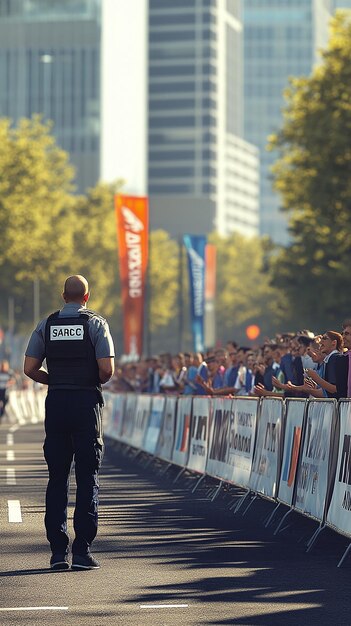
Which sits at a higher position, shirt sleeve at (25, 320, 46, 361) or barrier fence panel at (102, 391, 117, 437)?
shirt sleeve at (25, 320, 46, 361)

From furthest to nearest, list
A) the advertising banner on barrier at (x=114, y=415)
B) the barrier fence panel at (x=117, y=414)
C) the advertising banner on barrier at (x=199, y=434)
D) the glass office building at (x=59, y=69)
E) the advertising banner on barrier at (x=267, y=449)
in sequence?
the glass office building at (x=59, y=69) < the advertising banner on barrier at (x=114, y=415) < the barrier fence panel at (x=117, y=414) < the advertising banner on barrier at (x=199, y=434) < the advertising banner on barrier at (x=267, y=449)

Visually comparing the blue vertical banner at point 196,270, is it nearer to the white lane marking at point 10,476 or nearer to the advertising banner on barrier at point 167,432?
the advertising banner on barrier at point 167,432

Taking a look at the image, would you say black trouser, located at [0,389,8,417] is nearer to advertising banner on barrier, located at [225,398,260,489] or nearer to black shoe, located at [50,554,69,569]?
advertising banner on barrier, located at [225,398,260,489]

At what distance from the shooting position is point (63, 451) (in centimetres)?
1239

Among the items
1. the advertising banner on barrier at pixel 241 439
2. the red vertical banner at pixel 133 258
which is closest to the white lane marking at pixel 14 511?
the advertising banner on barrier at pixel 241 439

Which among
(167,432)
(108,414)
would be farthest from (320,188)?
(167,432)

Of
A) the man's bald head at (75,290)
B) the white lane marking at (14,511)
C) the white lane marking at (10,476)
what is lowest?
the white lane marking at (10,476)

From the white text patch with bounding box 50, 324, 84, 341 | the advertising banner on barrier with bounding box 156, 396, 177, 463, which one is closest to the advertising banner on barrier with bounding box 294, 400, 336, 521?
the white text patch with bounding box 50, 324, 84, 341

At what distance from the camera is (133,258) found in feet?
153

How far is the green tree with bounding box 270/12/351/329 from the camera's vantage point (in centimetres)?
5375

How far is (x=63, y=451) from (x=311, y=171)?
143 ft

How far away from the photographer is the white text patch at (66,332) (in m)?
12.3

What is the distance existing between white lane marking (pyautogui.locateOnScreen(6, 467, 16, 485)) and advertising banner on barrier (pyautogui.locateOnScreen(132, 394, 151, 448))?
350 cm

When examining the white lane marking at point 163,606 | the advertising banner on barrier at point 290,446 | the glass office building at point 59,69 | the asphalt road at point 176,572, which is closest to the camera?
the asphalt road at point 176,572
